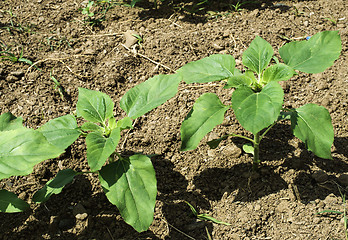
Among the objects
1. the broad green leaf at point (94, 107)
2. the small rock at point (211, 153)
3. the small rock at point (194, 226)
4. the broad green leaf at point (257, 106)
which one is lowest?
the small rock at point (194, 226)

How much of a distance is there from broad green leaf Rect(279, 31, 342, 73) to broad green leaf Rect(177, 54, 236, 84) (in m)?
0.45

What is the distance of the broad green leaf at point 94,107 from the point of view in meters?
2.80

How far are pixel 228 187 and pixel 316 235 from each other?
29.7 inches

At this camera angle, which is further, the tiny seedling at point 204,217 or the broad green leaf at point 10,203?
the tiny seedling at point 204,217

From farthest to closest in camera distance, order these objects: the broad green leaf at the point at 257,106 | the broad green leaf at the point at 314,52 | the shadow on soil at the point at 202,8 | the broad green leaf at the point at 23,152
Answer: the shadow on soil at the point at 202,8
the broad green leaf at the point at 314,52
the broad green leaf at the point at 257,106
the broad green leaf at the point at 23,152

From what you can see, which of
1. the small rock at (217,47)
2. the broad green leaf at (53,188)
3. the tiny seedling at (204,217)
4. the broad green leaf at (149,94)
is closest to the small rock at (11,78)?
the broad green leaf at (53,188)

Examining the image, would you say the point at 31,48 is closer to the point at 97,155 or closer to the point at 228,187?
the point at 97,155

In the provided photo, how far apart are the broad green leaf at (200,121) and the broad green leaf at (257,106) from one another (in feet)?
0.74

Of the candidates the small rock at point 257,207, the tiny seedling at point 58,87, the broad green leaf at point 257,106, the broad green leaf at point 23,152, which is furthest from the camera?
the tiny seedling at point 58,87

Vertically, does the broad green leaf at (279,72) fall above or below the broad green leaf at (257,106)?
above

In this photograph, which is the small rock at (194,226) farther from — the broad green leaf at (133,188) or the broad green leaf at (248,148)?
the broad green leaf at (248,148)

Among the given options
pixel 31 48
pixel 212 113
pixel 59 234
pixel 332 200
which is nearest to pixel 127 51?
pixel 31 48

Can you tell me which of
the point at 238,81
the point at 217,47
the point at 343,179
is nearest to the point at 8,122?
the point at 238,81

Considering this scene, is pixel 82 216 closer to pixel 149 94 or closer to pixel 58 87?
pixel 149 94
